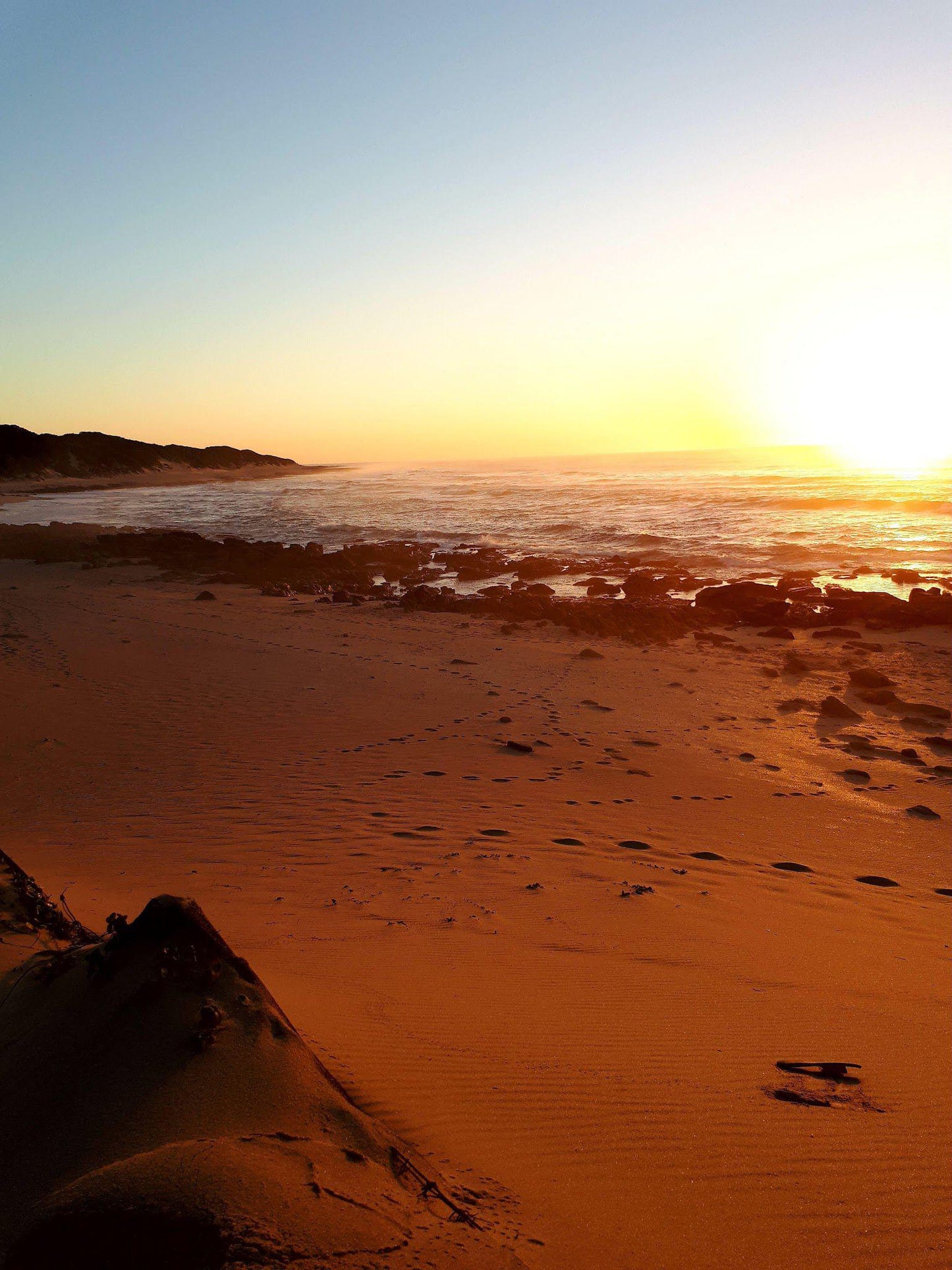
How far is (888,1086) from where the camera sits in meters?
3.71

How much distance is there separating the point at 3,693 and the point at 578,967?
917 cm

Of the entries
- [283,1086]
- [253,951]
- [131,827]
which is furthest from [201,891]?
[283,1086]

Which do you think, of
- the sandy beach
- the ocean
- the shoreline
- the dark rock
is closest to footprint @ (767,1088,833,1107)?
the sandy beach

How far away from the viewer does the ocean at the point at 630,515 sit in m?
28.9

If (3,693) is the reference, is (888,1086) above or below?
below

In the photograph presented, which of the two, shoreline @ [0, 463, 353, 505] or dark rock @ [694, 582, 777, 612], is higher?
shoreline @ [0, 463, 353, 505]

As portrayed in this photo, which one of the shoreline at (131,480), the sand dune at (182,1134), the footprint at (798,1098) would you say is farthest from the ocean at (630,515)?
the sand dune at (182,1134)

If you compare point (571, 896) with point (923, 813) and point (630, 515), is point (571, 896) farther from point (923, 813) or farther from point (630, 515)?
point (630, 515)

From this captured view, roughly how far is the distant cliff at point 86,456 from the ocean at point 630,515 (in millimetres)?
11351

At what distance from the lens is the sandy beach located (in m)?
3.06

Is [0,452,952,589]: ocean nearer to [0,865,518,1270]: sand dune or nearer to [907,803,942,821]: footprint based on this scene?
[907,803,942,821]: footprint

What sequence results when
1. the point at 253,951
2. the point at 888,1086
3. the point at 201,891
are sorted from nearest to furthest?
the point at 888,1086 < the point at 253,951 < the point at 201,891

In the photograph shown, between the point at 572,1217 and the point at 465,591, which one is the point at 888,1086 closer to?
the point at 572,1217

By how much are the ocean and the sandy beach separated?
619 inches
